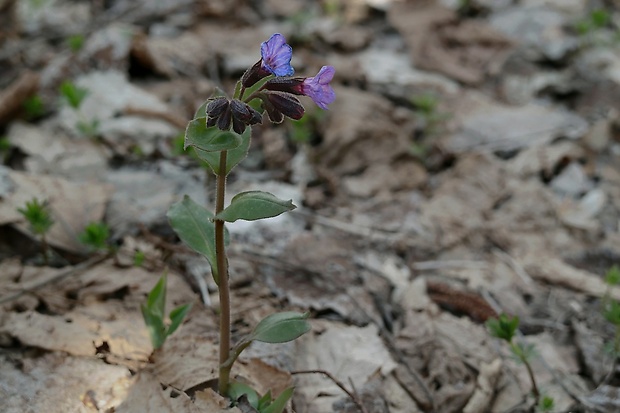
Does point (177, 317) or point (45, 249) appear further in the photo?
point (45, 249)

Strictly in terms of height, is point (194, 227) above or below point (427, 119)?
above

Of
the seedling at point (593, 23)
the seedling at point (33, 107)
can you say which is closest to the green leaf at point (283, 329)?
the seedling at point (33, 107)

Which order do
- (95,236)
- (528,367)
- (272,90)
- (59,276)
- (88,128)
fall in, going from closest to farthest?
(272,90)
(528,367)
(59,276)
(95,236)
(88,128)

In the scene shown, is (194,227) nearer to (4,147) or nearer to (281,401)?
(281,401)

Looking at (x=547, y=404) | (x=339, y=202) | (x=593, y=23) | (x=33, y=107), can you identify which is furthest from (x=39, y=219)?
(x=593, y=23)

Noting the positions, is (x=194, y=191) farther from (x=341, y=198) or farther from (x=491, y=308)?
(x=491, y=308)
